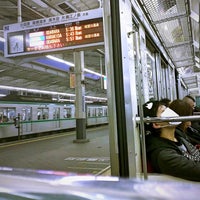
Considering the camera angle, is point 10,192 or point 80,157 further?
point 80,157

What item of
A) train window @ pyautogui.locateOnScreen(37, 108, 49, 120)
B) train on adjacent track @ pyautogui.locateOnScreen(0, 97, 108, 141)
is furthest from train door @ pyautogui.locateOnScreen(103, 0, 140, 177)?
train window @ pyautogui.locateOnScreen(37, 108, 49, 120)

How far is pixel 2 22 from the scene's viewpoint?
23.0ft

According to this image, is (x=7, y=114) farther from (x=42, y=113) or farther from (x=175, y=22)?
(x=175, y=22)

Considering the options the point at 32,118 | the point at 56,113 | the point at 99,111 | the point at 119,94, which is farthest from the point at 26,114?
the point at 119,94

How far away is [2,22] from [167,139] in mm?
6393

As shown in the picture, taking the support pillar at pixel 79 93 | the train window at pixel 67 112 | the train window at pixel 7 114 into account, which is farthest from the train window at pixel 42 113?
→ the support pillar at pixel 79 93

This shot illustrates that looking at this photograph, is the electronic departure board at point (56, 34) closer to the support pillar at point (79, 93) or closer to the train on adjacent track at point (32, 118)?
the support pillar at point (79, 93)

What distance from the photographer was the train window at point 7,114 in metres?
10.3

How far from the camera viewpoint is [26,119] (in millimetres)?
11625

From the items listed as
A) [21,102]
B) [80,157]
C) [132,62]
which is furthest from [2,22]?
[132,62]

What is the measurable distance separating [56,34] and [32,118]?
26.7ft

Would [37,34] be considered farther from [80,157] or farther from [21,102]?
[21,102]

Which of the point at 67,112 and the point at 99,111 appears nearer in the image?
the point at 67,112

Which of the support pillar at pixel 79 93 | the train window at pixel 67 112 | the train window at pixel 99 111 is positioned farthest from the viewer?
the train window at pixel 99 111
